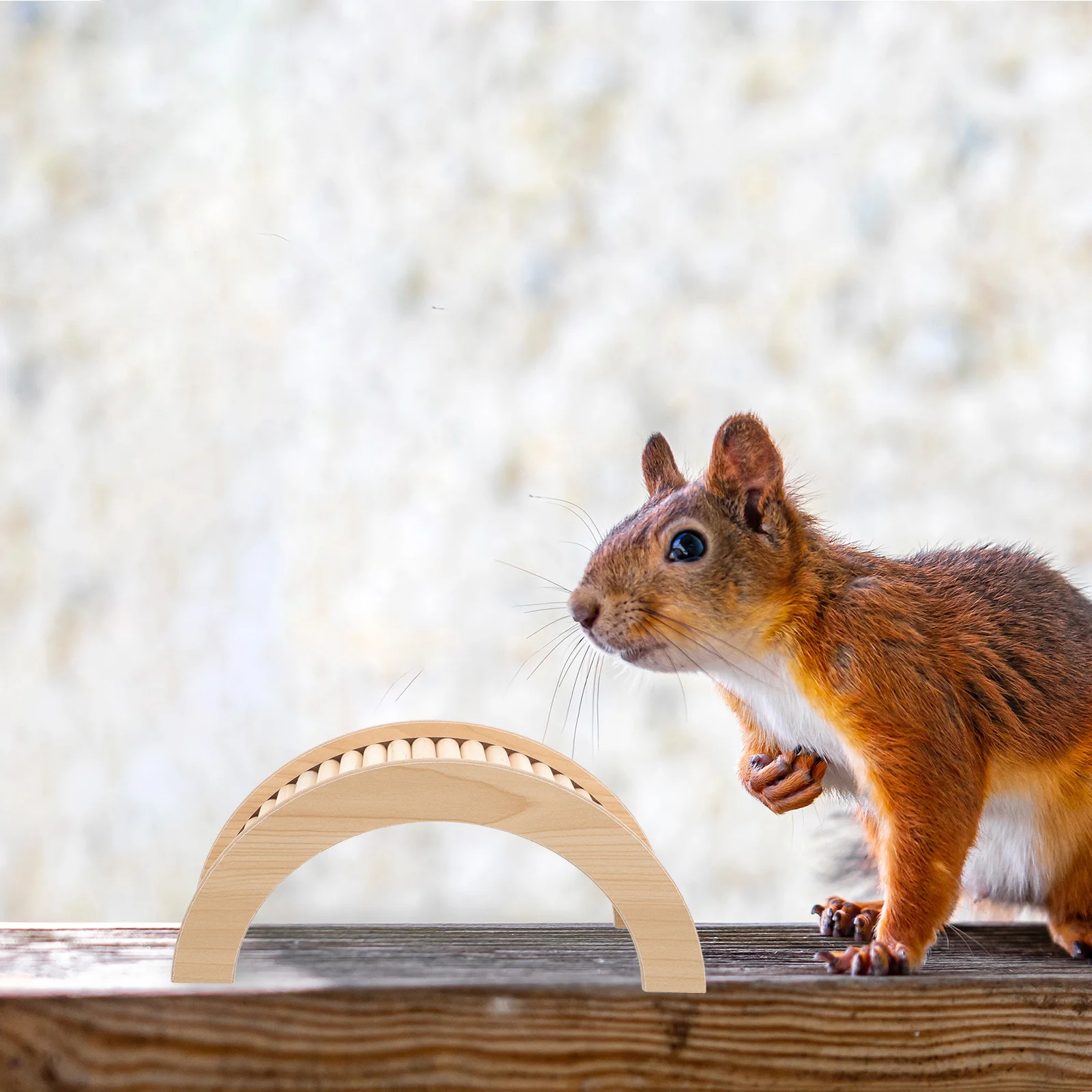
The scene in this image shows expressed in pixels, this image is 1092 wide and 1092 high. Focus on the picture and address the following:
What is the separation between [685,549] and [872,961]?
0.38 meters

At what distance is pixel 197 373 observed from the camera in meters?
1.82

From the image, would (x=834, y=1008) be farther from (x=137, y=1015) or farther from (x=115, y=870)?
(x=115, y=870)

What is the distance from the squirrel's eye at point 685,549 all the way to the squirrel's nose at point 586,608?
0.25 feet

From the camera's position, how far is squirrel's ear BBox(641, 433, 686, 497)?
1171mm

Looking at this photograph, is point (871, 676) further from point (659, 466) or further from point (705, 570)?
point (659, 466)

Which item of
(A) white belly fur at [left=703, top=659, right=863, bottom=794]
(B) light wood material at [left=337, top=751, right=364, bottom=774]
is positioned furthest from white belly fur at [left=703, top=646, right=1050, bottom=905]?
(B) light wood material at [left=337, top=751, right=364, bottom=774]

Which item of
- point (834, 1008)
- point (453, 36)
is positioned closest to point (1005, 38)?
point (453, 36)

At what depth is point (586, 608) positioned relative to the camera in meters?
1.07

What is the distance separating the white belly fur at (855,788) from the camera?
1.09m

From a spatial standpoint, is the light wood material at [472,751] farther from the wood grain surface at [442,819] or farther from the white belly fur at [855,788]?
the white belly fur at [855,788]

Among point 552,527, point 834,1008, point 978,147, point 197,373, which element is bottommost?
point 834,1008

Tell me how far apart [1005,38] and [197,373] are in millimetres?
1382

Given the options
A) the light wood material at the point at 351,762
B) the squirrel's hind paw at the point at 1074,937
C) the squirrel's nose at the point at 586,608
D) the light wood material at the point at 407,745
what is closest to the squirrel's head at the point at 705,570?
the squirrel's nose at the point at 586,608

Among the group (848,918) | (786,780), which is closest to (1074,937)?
(848,918)
